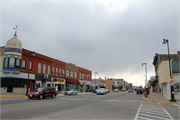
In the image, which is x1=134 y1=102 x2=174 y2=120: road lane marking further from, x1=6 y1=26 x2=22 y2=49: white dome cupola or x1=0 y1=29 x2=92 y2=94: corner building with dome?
x1=6 y1=26 x2=22 y2=49: white dome cupola

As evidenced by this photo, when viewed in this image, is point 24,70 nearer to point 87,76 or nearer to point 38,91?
point 38,91

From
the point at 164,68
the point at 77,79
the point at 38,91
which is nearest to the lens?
the point at 38,91

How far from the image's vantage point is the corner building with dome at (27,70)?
32.6 m

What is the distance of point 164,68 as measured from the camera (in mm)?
24922

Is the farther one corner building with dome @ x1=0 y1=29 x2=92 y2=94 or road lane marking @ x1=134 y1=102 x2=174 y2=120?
corner building with dome @ x1=0 y1=29 x2=92 y2=94

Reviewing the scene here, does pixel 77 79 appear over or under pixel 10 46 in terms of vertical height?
under

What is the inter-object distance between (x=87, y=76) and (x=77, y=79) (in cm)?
1004

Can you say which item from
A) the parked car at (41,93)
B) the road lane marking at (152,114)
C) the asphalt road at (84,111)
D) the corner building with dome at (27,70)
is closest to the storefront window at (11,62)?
the corner building with dome at (27,70)

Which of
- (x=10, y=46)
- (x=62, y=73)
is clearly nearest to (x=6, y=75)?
(x=10, y=46)

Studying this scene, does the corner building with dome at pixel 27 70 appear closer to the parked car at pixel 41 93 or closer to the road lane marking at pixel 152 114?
the parked car at pixel 41 93

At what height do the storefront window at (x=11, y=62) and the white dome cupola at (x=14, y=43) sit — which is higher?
the white dome cupola at (x=14, y=43)

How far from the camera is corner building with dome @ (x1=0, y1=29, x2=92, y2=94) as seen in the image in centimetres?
3262

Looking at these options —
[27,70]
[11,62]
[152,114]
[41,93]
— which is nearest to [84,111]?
[152,114]

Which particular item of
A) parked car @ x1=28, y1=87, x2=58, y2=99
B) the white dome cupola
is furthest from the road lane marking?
the white dome cupola
